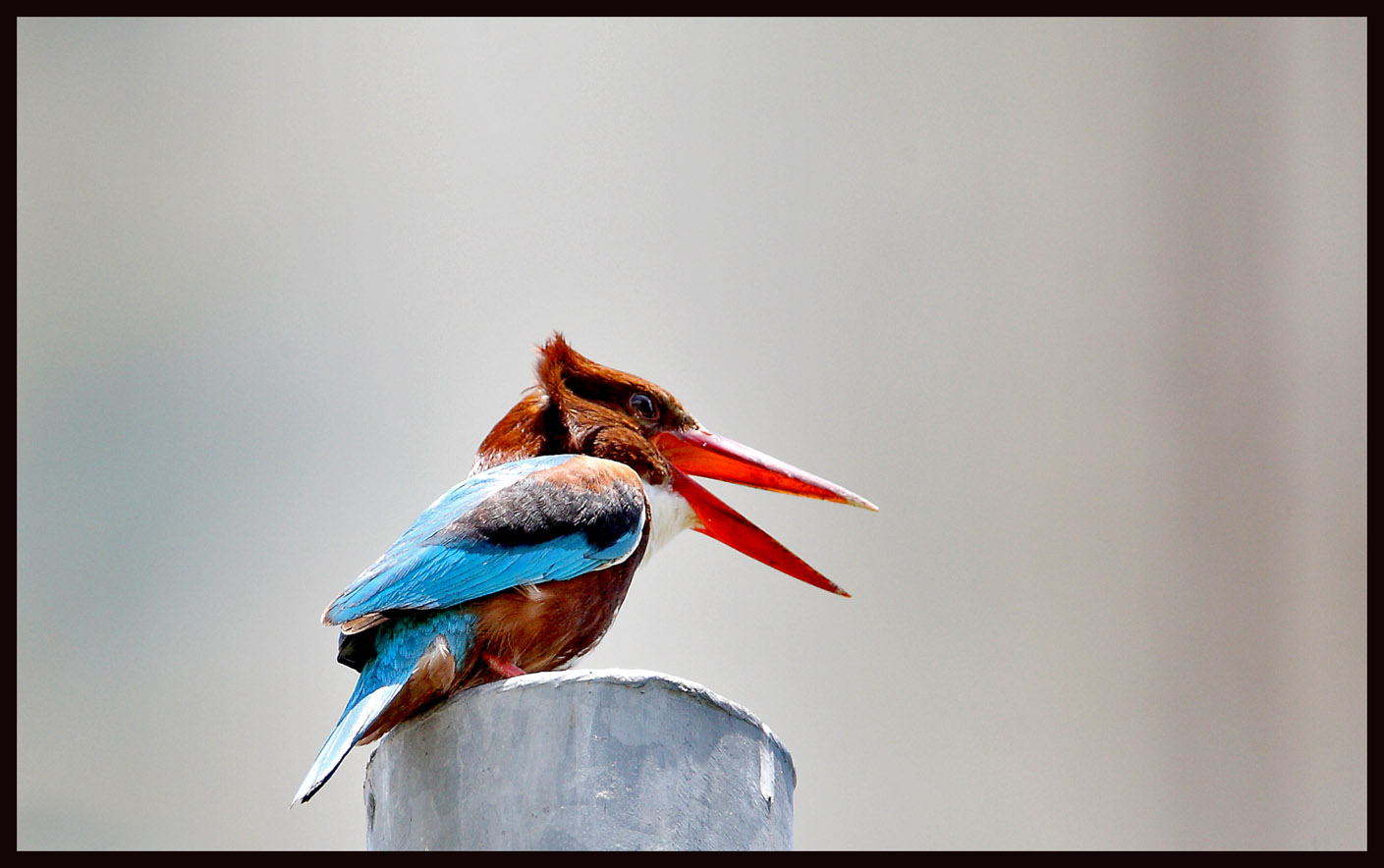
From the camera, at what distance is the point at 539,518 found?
4.25 m

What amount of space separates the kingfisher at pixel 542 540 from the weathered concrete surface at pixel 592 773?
412 mm

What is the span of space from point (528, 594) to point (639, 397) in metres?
1.27

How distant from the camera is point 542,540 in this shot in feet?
13.9

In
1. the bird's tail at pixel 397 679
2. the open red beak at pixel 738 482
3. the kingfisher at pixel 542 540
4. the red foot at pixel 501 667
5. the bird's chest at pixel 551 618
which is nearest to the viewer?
the bird's tail at pixel 397 679

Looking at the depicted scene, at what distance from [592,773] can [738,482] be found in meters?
2.52

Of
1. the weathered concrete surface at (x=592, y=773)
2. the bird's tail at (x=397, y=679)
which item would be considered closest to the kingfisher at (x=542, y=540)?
the bird's tail at (x=397, y=679)

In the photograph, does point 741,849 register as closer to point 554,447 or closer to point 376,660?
point 376,660

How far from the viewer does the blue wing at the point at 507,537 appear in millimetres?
3928

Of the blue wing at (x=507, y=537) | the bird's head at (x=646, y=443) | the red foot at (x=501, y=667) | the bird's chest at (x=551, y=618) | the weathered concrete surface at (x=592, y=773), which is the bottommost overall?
the weathered concrete surface at (x=592, y=773)

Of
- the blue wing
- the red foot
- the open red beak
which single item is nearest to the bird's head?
the open red beak

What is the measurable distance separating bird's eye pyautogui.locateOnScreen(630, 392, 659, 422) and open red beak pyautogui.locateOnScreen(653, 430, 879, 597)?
71 millimetres

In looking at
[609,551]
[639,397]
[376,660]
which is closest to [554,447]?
[639,397]

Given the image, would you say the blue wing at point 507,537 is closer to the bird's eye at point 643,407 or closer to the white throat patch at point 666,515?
the white throat patch at point 666,515

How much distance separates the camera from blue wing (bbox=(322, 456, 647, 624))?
3928 mm
